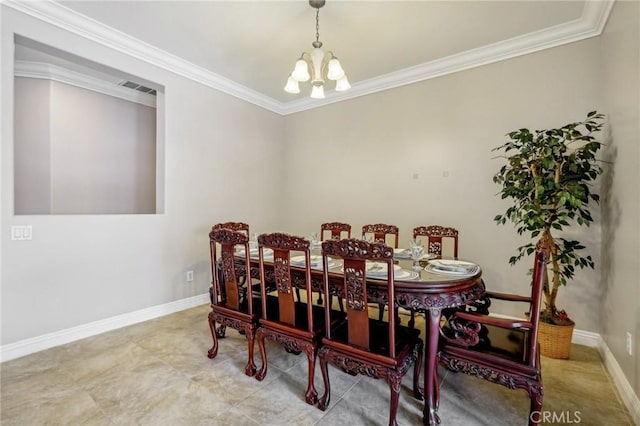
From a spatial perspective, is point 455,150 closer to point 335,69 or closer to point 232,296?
point 335,69

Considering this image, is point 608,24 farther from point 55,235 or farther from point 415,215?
point 55,235

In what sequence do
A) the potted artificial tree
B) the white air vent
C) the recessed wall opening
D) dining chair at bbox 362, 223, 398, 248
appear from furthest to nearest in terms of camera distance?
the white air vent
the recessed wall opening
dining chair at bbox 362, 223, 398, 248
the potted artificial tree

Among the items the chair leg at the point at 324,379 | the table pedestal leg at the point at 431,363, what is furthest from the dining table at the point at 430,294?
the chair leg at the point at 324,379

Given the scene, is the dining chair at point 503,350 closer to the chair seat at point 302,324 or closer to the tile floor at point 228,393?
the tile floor at point 228,393

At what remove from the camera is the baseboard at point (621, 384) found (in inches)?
66.8

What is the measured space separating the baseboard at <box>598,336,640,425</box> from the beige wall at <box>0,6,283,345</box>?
398cm

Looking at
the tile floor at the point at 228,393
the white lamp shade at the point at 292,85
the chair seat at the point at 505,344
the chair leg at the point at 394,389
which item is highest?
the white lamp shade at the point at 292,85

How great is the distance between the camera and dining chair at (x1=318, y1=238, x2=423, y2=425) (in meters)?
1.53

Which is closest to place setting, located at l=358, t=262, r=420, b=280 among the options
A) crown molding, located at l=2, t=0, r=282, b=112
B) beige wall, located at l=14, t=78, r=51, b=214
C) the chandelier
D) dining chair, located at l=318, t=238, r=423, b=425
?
dining chair, located at l=318, t=238, r=423, b=425

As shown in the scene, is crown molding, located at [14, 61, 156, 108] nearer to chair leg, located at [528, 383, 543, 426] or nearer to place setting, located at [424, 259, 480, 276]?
place setting, located at [424, 259, 480, 276]

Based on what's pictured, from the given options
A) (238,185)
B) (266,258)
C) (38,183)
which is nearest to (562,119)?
(266,258)

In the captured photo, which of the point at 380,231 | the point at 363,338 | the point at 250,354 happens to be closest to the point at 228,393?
the point at 250,354

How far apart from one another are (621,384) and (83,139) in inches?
241

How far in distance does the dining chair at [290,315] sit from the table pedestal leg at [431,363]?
633 mm
